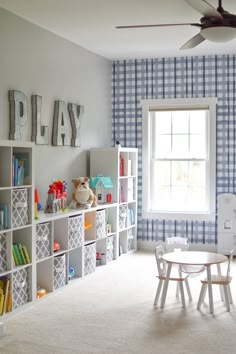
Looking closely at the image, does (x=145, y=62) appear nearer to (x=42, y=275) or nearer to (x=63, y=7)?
(x=63, y=7)

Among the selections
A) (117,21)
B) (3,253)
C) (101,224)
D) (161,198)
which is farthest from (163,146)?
(3,253)

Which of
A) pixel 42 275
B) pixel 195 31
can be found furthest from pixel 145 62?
pixel 42 275

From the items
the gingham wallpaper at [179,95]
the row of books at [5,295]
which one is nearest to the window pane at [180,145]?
the gingham wallpaper at [179,95]

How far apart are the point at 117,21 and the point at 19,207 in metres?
2.15

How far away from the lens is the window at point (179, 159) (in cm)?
712

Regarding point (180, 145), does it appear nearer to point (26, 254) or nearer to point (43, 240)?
point (43, 240)

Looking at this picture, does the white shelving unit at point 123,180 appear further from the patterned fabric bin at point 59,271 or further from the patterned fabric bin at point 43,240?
the patterned fabric bin at point 43,240

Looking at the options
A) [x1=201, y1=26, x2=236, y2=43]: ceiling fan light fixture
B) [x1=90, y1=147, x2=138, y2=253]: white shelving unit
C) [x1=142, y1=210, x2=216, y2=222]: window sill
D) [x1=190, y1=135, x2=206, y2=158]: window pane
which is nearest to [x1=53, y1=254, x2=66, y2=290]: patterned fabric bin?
[x1=90, y1=147, x2=138, y2=253]: white shelving unit

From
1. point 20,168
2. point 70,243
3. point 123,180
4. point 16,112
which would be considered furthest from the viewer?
point 123,180

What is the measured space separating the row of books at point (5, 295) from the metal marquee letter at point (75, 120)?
7.82 feet

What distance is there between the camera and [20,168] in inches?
179

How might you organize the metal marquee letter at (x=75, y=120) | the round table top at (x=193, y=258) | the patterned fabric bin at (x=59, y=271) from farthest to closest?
the metal marquee letter at (x=75, y=120) < the patterned fabric bin at (x=59, y=271) < the round table top at (x=193, y=258)

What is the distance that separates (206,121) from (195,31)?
1700mm

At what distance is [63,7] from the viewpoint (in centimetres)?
479
